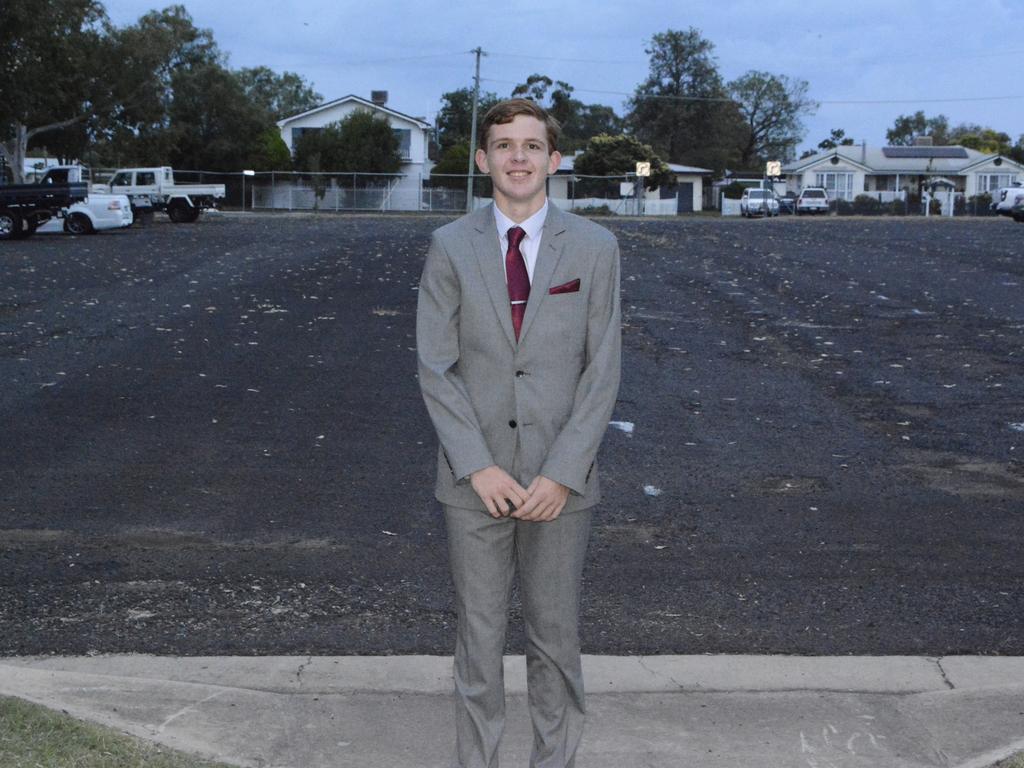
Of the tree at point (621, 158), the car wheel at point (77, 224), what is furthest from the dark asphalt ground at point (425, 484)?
the tree at point (621, 158)

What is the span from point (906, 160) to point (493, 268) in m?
101

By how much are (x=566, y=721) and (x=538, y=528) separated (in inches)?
22.3

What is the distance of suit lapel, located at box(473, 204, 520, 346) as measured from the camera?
11.4ft

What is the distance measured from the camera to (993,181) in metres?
97.1

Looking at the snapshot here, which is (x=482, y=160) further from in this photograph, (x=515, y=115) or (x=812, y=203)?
(x=812, y=203)

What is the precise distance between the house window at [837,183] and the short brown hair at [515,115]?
94.6 meters

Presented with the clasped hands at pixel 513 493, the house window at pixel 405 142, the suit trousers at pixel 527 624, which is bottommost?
the suit trousers at pixel 527 624

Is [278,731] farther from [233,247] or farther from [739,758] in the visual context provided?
[233,247]

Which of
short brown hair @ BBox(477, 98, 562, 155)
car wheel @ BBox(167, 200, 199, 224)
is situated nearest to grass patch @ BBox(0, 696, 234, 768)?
short brown hair @ BBox(477, 98, 562, 155)

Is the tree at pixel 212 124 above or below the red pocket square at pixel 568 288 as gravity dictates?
above

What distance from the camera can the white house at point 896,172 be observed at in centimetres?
9488

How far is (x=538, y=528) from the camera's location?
350 cm

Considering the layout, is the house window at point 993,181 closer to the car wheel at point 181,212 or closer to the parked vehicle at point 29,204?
the car wheel at point 181,212

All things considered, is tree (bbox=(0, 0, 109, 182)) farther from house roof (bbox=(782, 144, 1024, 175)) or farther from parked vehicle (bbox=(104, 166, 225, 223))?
house roof (bbox=(782, 144, 1024, 175))
